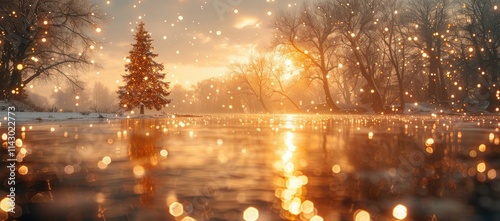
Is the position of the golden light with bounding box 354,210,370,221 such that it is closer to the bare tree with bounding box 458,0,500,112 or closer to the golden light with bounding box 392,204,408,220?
the golden light with bounding box 392,204,408,220

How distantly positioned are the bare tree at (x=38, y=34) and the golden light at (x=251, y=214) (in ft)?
97.5

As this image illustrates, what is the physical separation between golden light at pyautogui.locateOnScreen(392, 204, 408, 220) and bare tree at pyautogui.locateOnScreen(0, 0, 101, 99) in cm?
3036

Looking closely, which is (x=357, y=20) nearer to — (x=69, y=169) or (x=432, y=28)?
(x=432, y=28)

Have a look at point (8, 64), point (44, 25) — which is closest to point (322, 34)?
point (44, 25)

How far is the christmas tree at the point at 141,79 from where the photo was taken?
1540 inches

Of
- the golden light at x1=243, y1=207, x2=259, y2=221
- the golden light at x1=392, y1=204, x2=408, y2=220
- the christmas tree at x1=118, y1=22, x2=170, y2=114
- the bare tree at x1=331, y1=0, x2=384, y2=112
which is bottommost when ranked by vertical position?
the golden light at x1=392, y1=204, x2=408, y2=220

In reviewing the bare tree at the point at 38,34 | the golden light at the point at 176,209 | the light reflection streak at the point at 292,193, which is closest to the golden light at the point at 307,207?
the light reflection streak at the point at 292,193

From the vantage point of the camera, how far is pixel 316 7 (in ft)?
137

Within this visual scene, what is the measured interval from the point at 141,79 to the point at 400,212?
38383 millimetres

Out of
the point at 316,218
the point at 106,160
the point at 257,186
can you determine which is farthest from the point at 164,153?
the point at 316,218

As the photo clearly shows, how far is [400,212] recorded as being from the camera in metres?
3.21

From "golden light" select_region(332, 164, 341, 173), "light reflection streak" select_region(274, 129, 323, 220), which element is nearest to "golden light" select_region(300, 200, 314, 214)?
"light reflection streak" select_region(274, 129, 323, 220)

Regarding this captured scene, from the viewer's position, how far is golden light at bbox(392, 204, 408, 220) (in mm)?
3090

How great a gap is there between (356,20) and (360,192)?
3815 centimetres
